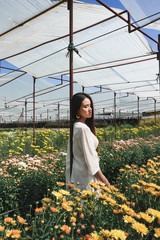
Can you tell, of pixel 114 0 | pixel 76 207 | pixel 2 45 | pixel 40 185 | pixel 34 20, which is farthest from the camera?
pixel 2 45

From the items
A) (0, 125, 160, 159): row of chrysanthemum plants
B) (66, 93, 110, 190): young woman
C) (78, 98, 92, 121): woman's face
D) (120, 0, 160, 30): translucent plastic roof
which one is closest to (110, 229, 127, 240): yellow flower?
(66, 93, 110, 190): young woman

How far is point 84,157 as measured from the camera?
1.54m

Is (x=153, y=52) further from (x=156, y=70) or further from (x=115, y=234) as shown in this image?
(x=115, y=234)

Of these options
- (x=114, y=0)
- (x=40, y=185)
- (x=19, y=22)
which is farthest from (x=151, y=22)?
(x=40, y=185)

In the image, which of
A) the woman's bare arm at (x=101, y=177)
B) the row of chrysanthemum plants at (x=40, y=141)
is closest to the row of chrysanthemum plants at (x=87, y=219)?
the woman's bare arm at (x=101, y=177)

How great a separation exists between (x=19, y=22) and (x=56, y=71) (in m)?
2.61

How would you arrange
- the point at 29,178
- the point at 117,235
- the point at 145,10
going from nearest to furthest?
the point at 117,235, the point at 29,178, the point at 145,10

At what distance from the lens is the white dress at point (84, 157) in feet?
4.97

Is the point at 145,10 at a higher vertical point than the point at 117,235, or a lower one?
higher

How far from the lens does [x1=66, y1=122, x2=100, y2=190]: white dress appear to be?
4.97ft

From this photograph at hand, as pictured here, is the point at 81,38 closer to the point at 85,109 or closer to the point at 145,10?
the point at 145,10

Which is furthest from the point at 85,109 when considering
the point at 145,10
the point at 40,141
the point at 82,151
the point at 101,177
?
the point at 40,141

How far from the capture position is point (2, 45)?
4.07 metres

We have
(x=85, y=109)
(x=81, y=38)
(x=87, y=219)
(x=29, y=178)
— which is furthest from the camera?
(x=81, y=38)
